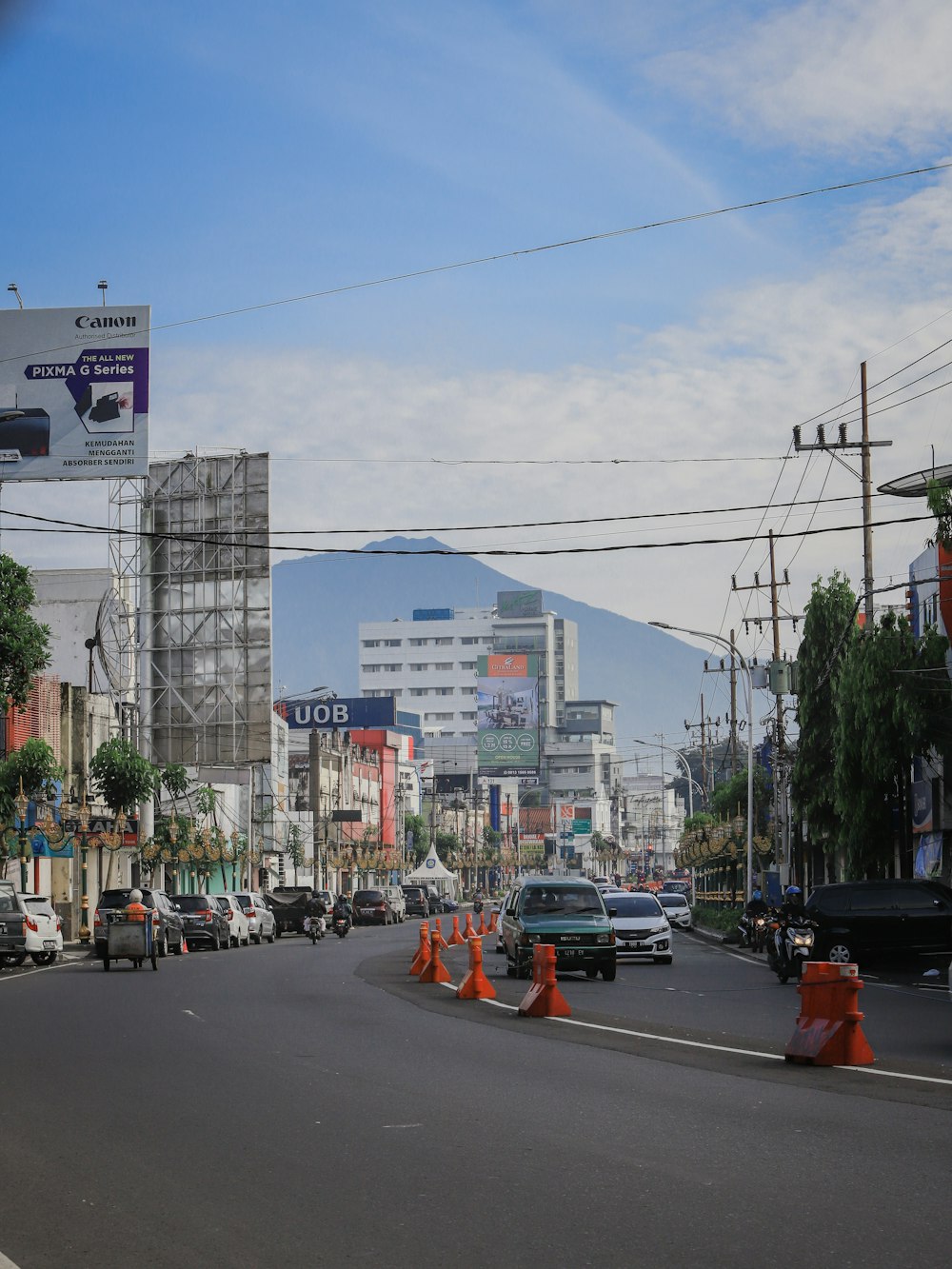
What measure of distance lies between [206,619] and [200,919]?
20.2 meters

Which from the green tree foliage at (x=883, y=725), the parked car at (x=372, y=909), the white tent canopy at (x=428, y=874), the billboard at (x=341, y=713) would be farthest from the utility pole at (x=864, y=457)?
the billboard at (x=341, y=713)

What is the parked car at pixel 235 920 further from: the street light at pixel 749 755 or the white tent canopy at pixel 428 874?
the white tent canopy at pixel 428 874

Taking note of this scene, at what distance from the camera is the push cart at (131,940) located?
3434 centimetres

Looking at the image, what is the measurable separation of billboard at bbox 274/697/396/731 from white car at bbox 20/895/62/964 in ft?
343

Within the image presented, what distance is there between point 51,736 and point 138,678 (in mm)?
9413

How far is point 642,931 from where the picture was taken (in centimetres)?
3494

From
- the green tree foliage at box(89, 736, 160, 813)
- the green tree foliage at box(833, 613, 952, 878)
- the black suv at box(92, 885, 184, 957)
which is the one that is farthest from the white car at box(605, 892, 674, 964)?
the green tree foliage at box(89, 736, 160, 813)

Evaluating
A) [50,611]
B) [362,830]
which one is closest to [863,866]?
[50,611]

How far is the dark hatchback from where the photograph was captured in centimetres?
3039


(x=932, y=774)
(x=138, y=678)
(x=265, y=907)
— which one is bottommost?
(x=265, y=907)

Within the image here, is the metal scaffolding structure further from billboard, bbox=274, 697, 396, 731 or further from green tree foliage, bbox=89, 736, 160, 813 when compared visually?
billboard, bbox=274, 697, 396, 731

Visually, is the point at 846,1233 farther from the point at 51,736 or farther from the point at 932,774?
the point at 51,736

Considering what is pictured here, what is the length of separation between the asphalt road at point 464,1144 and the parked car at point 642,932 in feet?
48.0

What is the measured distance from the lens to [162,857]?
6253 cm
